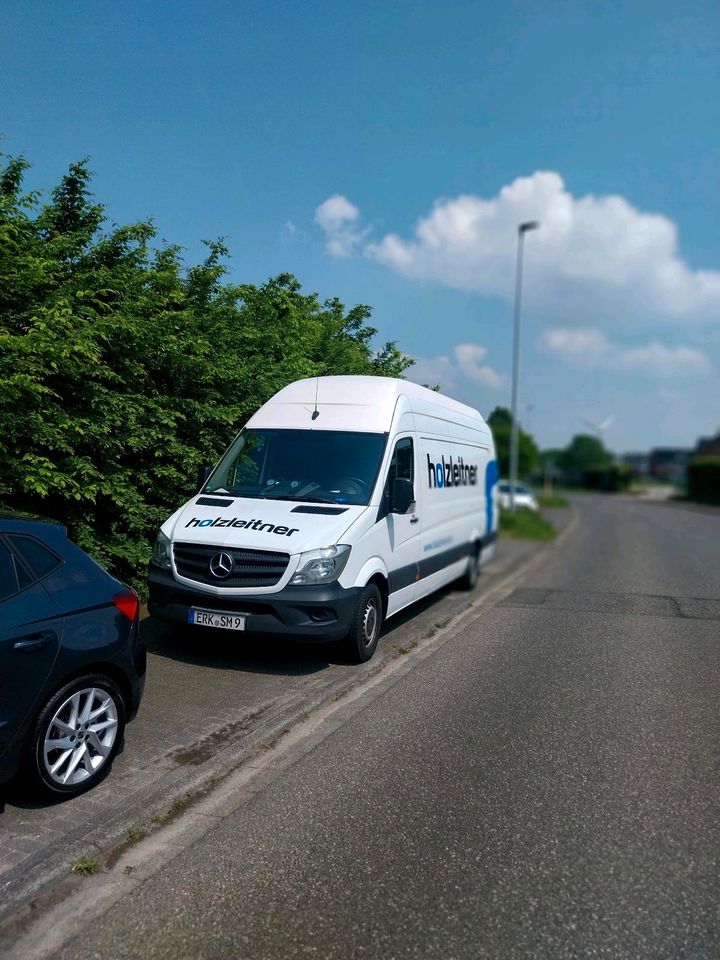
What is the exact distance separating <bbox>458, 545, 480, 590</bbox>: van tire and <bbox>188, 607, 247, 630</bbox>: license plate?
17.2 ft

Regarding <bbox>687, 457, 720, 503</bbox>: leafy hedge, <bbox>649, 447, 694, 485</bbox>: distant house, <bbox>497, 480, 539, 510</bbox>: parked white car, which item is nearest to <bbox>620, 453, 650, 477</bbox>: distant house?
<bbox>649, 447, 694, 485</bbox>: distant house

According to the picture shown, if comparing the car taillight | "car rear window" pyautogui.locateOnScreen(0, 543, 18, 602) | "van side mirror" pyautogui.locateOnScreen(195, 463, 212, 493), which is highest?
"van side mirror" pyautogui.locateOnScreen(195, 463, 212, 493)

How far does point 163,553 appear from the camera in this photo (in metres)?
6.71

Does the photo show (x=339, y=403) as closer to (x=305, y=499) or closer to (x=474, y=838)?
(x=305, y=499)

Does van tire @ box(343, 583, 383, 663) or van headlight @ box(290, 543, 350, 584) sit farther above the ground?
van headlight @ box(290, 543, 350, 584)

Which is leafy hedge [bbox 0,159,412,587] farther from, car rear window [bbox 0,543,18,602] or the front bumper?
car rear window [bbox 0,543,18,602]

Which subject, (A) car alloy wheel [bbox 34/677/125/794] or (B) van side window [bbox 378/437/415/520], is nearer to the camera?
(A) car alloy wheel [bbox 34/677/125/794]

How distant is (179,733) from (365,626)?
216 cm

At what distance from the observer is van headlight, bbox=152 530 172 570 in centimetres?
664

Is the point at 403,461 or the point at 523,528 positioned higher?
the point at 403,461

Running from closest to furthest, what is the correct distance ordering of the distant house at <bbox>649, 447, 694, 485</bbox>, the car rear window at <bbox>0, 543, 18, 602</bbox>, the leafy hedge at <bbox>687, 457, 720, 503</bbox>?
the car rear window at <bbox>0, 543, 18, 602</bbox> → the leafy hedge at <bbox>687, 457, 720, 503</bbox> → the distant house at <bbox>649, 447, 694, 485</bbox>

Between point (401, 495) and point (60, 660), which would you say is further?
point (401, 495)

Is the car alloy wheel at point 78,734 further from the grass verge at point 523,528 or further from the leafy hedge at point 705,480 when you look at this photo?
the leafy hedge at point 705,480

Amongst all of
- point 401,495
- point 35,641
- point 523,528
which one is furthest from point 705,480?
point 35,641
